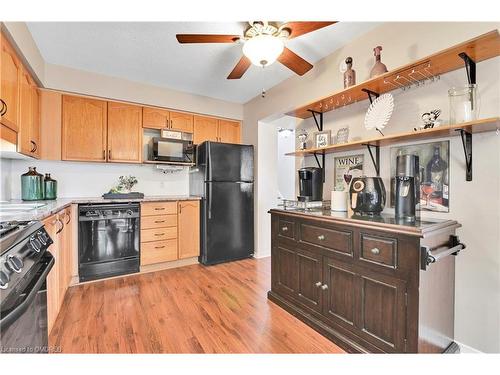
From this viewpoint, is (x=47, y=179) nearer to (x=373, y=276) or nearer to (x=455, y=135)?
(x=373, y=276)

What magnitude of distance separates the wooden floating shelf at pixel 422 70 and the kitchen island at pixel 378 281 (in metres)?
0.98

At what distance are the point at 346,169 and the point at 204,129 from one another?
230 centimetres

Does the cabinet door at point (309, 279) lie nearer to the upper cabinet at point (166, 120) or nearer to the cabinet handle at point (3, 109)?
the cabinet handle at point (3, 109)

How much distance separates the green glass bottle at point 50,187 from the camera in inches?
110

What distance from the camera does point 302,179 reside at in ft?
7.95

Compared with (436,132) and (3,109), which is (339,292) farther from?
(3,109)

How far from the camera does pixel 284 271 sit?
7.21 feet

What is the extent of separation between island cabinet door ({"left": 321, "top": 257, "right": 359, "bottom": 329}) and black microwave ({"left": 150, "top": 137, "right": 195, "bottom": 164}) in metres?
2.49

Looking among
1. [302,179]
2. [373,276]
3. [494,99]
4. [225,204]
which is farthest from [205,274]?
[494,99]

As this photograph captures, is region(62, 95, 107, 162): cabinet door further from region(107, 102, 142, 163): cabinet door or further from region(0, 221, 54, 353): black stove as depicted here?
region(0, 221, 54, 353): black stove

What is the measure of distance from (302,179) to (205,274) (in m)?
1.70

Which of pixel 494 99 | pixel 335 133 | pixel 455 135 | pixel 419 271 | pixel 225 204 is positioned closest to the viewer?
pixel 419 271
